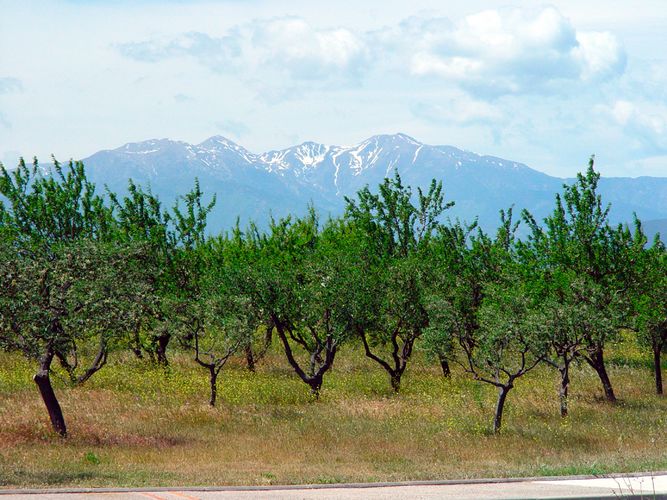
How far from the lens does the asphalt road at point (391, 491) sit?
52.2 ft

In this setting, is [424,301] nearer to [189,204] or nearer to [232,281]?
[232,281]

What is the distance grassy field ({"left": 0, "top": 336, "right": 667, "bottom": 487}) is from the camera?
21375 millimetres

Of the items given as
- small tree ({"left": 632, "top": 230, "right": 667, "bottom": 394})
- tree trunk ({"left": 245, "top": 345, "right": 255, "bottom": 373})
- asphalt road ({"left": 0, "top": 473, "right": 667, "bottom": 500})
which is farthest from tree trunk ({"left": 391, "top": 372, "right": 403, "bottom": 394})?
asphalt road ({"left": 0, "top": 473, "right": 667, "bottom": 500})

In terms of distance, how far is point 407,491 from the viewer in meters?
17.0

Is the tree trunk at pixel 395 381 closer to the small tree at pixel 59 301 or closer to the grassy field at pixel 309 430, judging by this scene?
the grassy field at pixel 309 430

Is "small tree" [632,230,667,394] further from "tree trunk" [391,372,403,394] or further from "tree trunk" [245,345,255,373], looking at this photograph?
"tree trunk" [245,345,255,373]

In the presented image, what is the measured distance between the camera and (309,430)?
2988cm

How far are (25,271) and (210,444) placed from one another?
8.92 meters

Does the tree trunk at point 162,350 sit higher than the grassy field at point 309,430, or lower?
higher

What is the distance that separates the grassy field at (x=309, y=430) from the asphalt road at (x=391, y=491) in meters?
1.33

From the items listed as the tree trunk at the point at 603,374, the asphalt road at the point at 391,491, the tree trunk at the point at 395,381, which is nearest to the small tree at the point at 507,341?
the tree trunk at the point at 603,374

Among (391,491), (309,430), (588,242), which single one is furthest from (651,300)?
(391,491)

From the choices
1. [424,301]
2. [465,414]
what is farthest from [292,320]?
[465,414]

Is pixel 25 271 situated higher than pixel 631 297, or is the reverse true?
pixel 25 271
